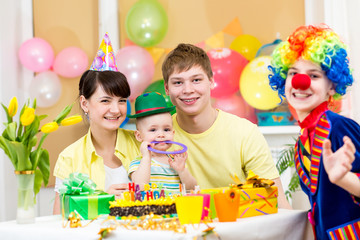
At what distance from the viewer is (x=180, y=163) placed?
2115 millimetres

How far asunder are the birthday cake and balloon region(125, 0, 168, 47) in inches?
92.4

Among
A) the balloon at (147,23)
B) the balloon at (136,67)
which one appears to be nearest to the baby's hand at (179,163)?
the balloon at (136,67)

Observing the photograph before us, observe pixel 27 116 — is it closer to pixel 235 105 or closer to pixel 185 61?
pixel 185 61

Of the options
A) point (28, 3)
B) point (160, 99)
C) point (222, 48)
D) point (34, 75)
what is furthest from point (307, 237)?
point (28, 3)

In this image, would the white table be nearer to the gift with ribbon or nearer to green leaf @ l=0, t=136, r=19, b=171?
the gift with ribbon

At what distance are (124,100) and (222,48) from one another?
5.24ft

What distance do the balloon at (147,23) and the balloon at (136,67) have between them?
0.10 metres

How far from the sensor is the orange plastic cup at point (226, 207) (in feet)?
4.99

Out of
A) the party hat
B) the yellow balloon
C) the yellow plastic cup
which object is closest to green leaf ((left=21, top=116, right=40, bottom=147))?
the yellow plastic cup

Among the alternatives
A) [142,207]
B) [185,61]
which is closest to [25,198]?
[142,207]

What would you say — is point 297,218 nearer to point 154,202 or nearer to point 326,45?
point 154,202

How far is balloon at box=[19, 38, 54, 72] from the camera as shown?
3.82 m

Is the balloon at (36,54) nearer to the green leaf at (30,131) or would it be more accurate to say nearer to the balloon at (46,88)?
the balloon at (46,88)

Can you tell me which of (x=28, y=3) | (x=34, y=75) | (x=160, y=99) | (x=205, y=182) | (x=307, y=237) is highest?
(x=28, y=3)
